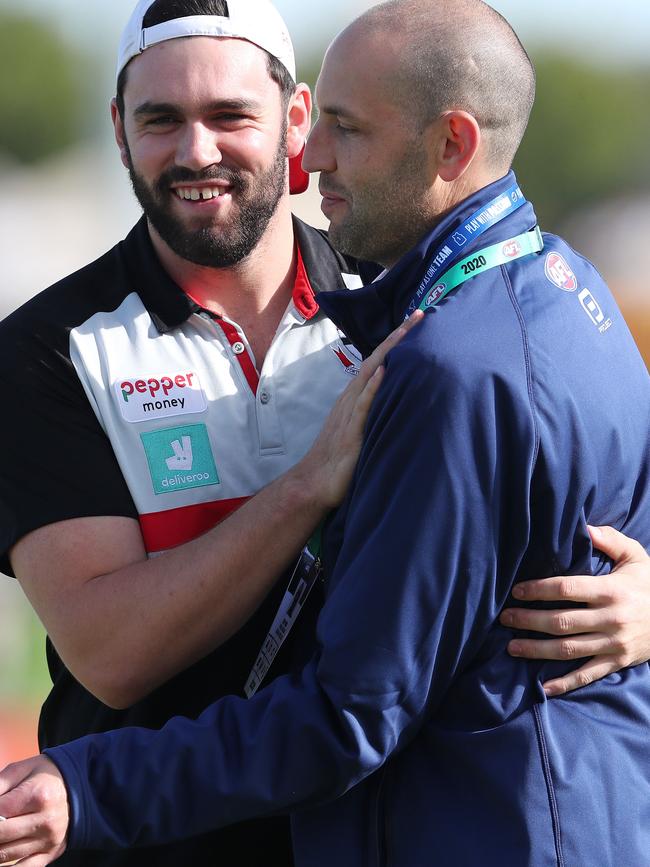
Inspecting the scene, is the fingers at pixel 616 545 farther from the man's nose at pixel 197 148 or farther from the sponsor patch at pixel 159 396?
the man's nose at pixel 197 148

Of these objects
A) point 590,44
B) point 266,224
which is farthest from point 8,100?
point 266,224

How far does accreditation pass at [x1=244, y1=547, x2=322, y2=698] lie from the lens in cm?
238

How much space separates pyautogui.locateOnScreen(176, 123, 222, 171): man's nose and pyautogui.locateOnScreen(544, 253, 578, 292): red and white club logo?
0.94m

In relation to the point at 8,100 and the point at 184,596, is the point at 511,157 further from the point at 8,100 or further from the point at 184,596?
the point at 8,100

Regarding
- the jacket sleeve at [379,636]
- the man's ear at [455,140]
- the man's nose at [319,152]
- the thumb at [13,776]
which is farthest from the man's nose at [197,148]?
the thumb at [13,776]

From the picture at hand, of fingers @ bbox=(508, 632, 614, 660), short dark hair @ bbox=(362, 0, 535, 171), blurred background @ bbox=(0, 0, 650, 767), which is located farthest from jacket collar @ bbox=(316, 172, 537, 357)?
blurred background @ bbox=(0, 0, 650, 767)

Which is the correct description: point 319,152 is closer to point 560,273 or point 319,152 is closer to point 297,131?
point 560,273

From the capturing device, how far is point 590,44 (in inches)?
1475

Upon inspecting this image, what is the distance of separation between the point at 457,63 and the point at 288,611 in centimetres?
109

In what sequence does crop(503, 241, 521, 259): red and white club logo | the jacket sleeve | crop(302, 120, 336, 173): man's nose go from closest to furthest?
1. the jacket sleeve
2. crop(503, 241, 521, 259): red and white club logo
3. crop(302, 120, 336, 173): man's nose

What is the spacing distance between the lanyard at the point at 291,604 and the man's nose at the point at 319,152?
70 cm

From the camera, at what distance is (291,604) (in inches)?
94.9

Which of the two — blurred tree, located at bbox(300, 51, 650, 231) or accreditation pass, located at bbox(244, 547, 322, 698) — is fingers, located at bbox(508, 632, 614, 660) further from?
blurred tree, located at bbox(300, 51, 650, 231)

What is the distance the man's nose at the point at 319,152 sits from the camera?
2.29 m
